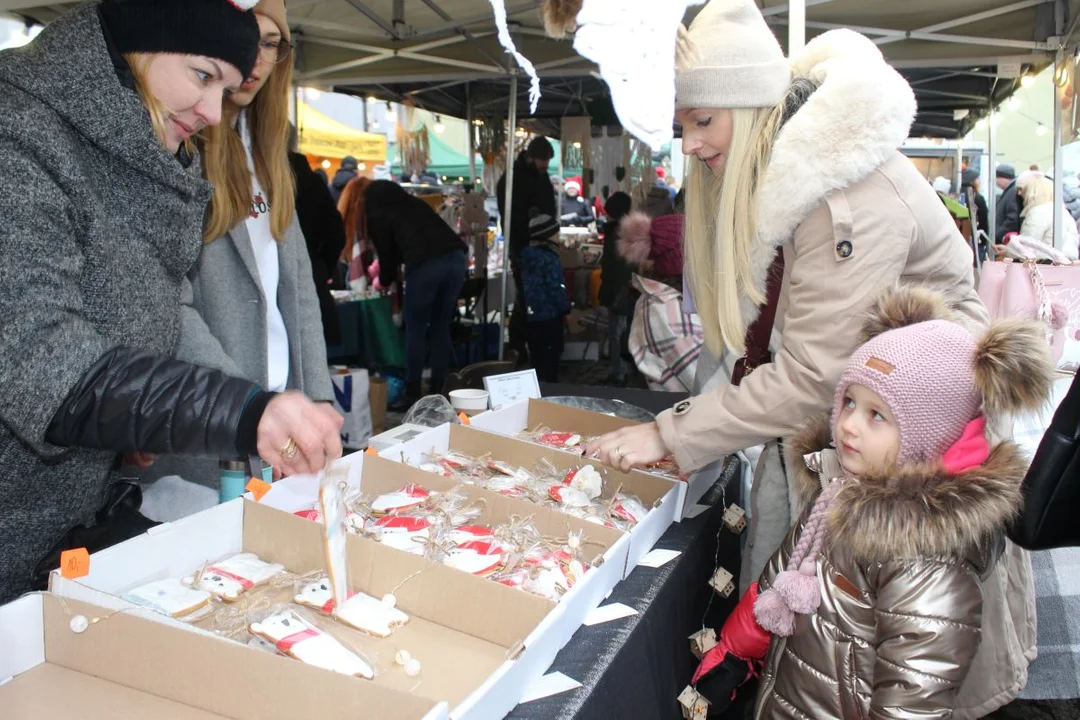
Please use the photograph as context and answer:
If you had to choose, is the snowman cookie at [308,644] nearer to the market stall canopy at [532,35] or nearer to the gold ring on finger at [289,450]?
the gold ring on finger at [289,450]

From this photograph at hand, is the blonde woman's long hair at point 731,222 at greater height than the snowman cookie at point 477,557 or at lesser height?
greater

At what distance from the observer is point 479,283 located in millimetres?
6902

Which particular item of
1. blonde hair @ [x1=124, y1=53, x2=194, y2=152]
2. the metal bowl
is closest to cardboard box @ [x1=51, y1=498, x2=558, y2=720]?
blonde hair @ [x1=124, y1=53, x2=194, y2=152]

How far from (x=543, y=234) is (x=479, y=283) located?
1.03 meters

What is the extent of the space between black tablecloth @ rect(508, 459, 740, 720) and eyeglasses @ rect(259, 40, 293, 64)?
50.6 inches

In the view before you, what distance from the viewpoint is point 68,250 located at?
982 millimetres

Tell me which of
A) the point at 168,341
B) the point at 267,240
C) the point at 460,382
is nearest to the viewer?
the point at 168,341

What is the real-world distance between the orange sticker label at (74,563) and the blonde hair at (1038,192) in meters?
7.89

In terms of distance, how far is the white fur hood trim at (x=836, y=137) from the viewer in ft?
4.59

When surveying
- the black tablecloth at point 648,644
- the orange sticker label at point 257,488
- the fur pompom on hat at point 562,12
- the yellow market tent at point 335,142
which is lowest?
the black tablecloth at point 648,644

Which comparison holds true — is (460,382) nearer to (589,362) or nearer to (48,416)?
(48,416)

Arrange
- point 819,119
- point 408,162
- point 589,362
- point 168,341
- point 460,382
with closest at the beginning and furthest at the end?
1. point 168,341
2. point 819,119
3. point 460,382
4. point 589,362
5. point 408,162

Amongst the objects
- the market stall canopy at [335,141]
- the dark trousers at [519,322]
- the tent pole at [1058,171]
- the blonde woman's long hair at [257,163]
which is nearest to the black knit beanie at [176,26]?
the blonde woman's long hair at [257,163]

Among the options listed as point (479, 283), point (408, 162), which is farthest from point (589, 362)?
point (408, 162)
